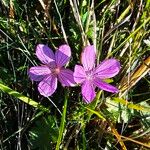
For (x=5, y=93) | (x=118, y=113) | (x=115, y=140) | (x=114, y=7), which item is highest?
(x=114, y=7)

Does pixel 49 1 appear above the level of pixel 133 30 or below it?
above

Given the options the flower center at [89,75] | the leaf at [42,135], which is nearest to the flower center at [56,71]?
the flower center at [89,75]

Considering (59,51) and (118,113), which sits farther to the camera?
(118,113)

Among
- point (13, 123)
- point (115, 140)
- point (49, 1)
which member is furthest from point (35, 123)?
point (49, 1)

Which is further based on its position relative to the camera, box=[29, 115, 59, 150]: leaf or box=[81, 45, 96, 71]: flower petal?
box=[29, 115, 59, 150]: leaf

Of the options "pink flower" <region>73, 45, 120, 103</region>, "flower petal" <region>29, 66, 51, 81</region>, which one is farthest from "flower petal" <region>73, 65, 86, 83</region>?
"flower petal" <region>29, 66, 51, 81</region>

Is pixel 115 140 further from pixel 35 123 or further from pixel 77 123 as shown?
pixel 35 123

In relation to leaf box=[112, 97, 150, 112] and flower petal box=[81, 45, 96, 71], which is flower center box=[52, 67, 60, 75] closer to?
flower petal box=[81, 45, 96, 71]

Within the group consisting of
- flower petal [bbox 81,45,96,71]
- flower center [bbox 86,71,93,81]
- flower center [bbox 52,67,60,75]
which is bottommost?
flower center [bbox 86,71,93,81]
